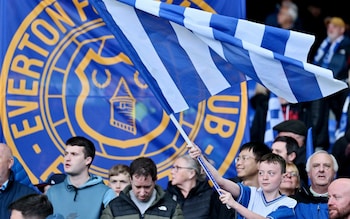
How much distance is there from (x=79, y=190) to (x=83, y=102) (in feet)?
4.75

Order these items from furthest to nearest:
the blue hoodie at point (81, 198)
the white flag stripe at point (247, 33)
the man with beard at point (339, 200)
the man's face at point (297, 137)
Result: the man's face at point (297, 137), the blue hoodie at point (81, 198), the white flag stripe at point (247, 33), the man with beard at point (339, 200)

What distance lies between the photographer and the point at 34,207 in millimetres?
8031

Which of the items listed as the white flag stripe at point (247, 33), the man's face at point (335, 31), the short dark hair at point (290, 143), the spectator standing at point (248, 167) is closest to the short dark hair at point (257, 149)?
the spectator standing at point (248, 167)

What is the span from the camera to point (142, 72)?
936cm

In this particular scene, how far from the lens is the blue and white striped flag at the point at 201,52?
922 centimetres

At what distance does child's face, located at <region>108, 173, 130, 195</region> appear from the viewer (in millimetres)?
10961

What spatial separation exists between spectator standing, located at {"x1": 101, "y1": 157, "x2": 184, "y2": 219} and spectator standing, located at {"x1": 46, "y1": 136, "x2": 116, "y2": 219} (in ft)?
0.65

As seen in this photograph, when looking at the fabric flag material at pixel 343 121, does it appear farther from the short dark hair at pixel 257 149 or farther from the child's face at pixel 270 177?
the child's face at pixel 270 177

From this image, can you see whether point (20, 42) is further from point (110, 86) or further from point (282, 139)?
point (282, 139)

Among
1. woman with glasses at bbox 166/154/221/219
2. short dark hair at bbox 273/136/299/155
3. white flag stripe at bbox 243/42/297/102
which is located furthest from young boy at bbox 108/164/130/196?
→ white flag stripe at bbox 243/42/297/102

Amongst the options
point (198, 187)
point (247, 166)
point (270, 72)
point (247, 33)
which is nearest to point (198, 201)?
point (198, 187)

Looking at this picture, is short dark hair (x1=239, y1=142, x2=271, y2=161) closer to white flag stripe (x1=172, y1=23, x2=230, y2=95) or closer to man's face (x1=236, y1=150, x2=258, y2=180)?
man's face (x1=236, y1=150, x2=258, y2=180)

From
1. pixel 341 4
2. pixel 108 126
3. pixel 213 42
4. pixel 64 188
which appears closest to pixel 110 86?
pixel 108 126

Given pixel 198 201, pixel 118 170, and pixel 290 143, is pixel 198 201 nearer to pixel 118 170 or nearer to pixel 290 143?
pixel 118 170
